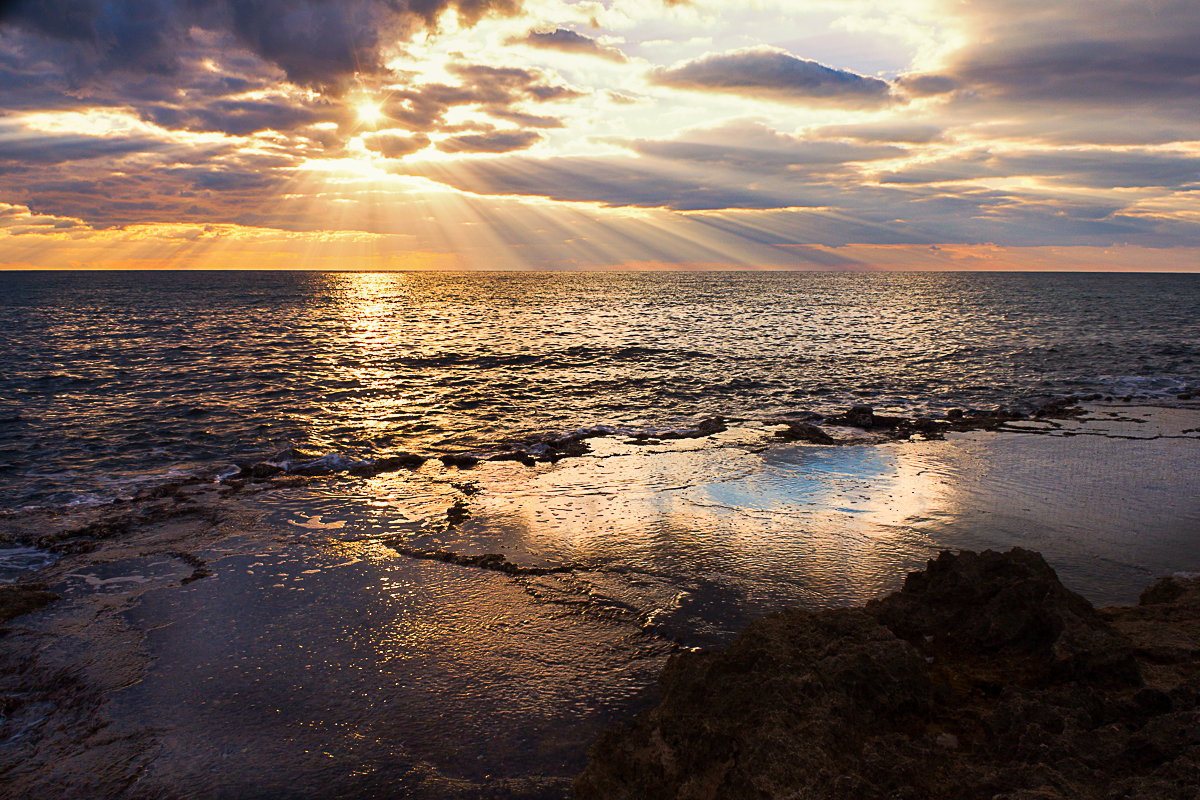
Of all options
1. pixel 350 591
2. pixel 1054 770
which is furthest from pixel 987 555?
pixel 350 591

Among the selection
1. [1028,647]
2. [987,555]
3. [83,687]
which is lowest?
[83,687]

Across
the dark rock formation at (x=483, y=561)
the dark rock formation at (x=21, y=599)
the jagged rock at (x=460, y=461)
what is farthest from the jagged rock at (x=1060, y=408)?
the dark rock formation at (x=21, y=599)

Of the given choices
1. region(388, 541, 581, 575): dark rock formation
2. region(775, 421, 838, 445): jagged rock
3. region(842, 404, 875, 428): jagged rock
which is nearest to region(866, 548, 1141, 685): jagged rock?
region(388, 541, 581, 575): dark rock formation

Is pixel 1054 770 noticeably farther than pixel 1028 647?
No

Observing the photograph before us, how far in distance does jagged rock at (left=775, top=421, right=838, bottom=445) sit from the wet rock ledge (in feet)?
31.6

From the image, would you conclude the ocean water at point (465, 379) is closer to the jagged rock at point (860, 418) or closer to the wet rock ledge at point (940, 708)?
the jagged rock at point (860, 418)

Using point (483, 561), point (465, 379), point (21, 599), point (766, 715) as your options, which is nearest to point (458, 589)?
point (483, 561)

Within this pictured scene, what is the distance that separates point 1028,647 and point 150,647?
883 cm

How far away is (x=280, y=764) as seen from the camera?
520 cm

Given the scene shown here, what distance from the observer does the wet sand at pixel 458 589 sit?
5395 mm

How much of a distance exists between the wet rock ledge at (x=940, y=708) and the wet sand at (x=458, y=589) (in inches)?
42.2

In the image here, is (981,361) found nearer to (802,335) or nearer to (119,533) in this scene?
(802,335)

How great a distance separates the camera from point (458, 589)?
827 centimetres

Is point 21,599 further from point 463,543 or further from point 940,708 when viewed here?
point 940,708
